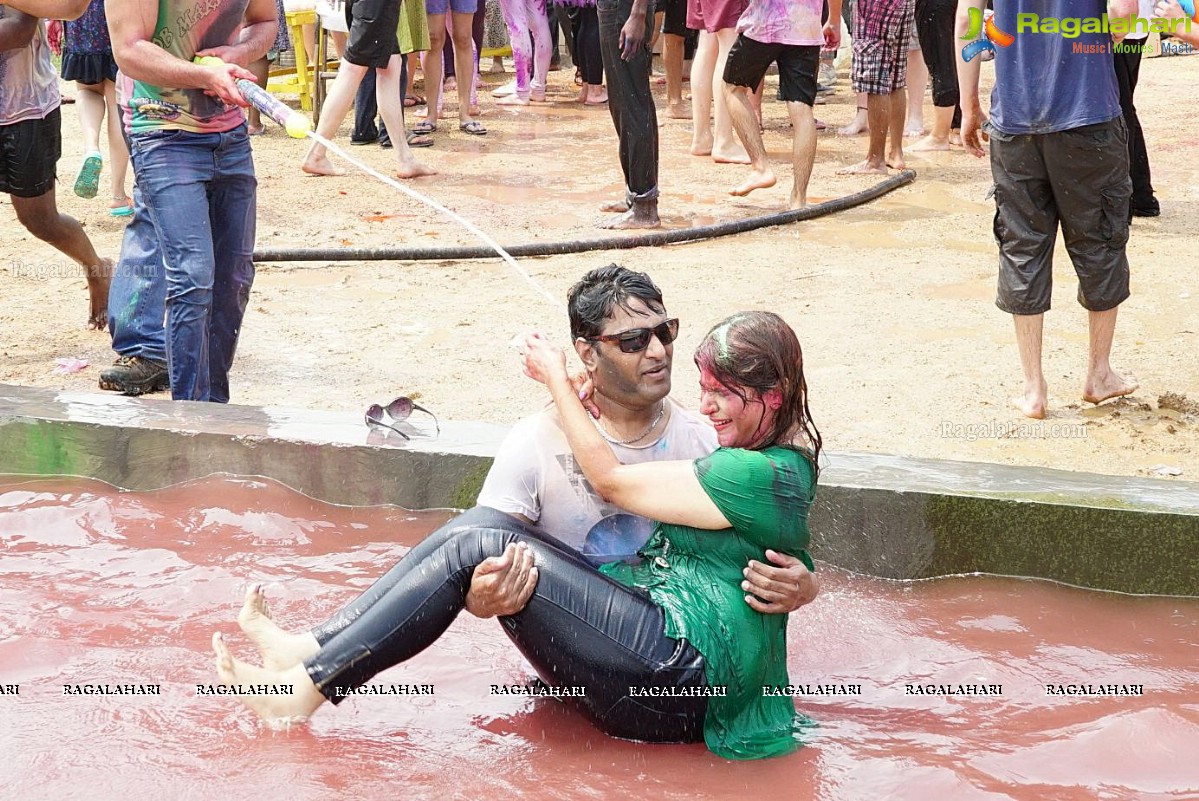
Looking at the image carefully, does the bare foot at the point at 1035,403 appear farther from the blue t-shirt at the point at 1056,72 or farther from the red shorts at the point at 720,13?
the red shorts at the point at 720,13

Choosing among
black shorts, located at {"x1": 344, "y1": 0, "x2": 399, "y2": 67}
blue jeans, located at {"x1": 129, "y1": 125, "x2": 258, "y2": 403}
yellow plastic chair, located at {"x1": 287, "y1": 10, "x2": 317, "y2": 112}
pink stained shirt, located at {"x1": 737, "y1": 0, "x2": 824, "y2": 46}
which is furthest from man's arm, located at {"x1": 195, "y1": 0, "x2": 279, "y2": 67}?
yellow plastic chair, located at {"x1": 287, "y1": 10, "x2": 317, "y2": 112}

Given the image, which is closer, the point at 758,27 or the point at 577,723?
the point at 577,723

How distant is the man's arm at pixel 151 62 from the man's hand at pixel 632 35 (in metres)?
3.29

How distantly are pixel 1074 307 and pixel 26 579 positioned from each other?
4720 millimetres

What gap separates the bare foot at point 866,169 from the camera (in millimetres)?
9727

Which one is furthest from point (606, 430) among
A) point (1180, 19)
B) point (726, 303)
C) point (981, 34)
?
point (981, 34)

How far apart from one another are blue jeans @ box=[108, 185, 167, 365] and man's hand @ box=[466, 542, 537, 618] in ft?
10.5

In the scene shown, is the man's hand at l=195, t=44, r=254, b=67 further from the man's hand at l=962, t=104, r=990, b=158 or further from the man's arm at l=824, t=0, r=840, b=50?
the man's arm at l=824, t=0, r=840, b=50

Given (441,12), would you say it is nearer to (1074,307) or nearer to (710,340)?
(1074,307)

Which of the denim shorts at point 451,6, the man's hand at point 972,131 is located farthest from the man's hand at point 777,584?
the denim shorts at point 451,6

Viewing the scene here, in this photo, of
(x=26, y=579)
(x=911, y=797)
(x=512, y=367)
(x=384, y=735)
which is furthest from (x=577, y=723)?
(x=512, y=367)

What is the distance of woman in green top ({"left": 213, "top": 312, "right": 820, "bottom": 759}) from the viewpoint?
288 centimetres

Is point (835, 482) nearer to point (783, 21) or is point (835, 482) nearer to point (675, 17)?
point (783, 21)

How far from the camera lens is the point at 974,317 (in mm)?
6484
